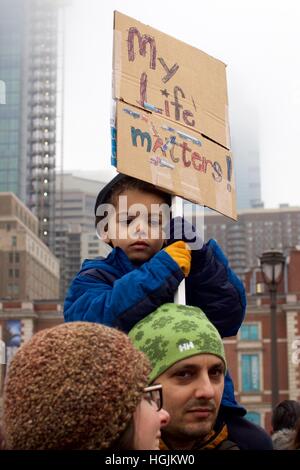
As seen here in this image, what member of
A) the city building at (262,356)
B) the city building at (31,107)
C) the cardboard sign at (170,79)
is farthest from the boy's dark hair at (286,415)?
the city building at (31,107)

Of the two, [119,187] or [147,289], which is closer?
[147,289]

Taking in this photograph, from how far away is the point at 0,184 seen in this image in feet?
380

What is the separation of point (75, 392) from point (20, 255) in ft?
310

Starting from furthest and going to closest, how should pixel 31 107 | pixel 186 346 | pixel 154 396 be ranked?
pixel 31 107, pixel 186 346, pixel 154 396

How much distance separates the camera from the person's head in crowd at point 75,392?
164 centimetres

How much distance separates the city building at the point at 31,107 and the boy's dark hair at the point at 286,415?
337ft

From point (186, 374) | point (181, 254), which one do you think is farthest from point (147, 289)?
point (186, 374)

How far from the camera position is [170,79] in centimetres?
320

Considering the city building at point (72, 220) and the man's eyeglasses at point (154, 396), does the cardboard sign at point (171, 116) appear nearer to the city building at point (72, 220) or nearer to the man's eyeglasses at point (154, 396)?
the man's eyeglasses at point (154, 396)

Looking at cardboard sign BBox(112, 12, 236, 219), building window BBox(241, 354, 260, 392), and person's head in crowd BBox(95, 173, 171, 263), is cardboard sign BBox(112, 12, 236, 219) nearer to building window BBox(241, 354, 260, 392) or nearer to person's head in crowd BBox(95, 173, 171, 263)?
person's head in crowd BBox(95, 173, 171, 263)

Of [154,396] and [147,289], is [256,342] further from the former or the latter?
[154,396]

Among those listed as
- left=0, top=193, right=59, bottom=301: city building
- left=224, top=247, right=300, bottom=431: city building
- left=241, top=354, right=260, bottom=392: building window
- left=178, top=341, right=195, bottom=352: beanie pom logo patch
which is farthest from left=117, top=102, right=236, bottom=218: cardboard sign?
left=0, top=193, right=59, bottom=301: city building

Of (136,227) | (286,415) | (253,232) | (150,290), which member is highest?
(253,232)

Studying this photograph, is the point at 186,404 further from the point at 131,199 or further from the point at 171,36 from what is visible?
the point at 171,36
